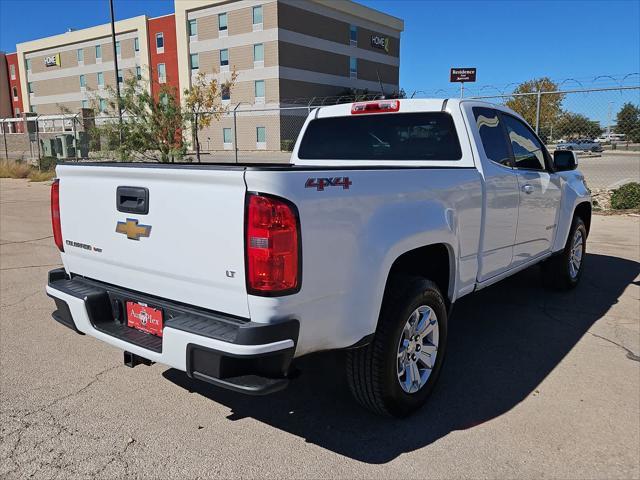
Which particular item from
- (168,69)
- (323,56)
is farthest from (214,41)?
(323,56)

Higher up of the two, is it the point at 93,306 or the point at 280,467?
the point at 93,306

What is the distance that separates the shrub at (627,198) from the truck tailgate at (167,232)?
11.7m

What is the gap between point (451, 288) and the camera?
3676mm

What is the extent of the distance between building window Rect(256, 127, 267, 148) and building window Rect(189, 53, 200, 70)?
9.75m

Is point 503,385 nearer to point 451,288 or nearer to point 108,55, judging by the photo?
point 451,288

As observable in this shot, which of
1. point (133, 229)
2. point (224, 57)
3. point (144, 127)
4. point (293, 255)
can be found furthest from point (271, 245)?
point (224, 57)

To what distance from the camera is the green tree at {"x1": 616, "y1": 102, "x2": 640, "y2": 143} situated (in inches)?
768

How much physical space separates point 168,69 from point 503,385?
5267 cm

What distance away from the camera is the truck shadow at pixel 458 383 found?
3.16 meters

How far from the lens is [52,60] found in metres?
61.8

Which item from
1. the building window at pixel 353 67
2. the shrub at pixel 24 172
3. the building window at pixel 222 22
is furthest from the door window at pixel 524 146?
the building window at pixel 353 67

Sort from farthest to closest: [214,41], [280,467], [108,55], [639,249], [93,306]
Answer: [108,55] < [214,41] < [639,249] < [93,306] < [280,467]

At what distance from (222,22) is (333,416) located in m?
48.3

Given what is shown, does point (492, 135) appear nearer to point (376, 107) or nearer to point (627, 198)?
point (376, 107)
